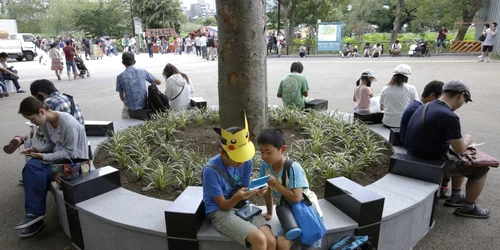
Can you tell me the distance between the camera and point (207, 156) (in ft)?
15.3

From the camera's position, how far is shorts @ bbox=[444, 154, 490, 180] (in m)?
3.67

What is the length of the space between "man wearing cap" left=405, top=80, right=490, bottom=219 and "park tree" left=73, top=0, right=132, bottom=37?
52.5 meters

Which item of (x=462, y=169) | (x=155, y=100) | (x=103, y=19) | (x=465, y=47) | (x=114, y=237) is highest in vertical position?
(x=103, y=19)

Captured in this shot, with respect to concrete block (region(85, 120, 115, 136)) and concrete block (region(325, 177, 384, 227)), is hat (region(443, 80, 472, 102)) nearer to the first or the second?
concrete block (region(325, 177, 384, 227))

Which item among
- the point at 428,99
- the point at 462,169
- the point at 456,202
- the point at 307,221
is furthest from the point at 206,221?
the point at 428,99

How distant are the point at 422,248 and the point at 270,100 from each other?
695 cm

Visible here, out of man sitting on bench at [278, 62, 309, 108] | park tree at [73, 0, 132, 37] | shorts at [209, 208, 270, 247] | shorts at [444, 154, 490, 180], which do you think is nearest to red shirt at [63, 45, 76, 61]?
man sitting on bench at [278, 62, 309, 108]

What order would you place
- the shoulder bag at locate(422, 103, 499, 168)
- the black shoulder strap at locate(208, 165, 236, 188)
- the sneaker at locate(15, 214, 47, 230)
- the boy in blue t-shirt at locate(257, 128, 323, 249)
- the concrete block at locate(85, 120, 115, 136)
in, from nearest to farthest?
the boy in blue t-shirt at locate(257, 128, 323, 249) → the black shoulder strap at locate(208, 165, 236, 188) → the sneaker at locate(15, 214, 47, 230) → the shoulder bag at locate(422, 103, 499, 168) → the concrete block at locate(85, 120, 115, 136)

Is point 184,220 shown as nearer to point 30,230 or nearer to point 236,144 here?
point 236,144

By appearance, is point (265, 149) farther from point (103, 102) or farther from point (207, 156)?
point (103, 102)

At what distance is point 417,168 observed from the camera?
3.56 metres

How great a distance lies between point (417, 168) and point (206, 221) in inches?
88.6

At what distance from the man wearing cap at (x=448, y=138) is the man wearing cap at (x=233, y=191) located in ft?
6.61

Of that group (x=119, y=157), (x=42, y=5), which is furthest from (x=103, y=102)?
(x=42, y=5)
